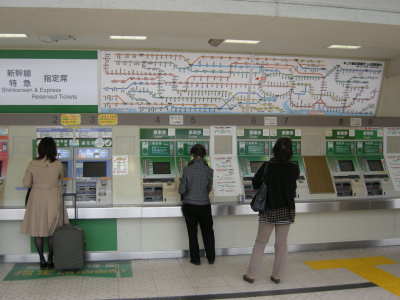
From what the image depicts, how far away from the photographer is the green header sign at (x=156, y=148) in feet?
17.5

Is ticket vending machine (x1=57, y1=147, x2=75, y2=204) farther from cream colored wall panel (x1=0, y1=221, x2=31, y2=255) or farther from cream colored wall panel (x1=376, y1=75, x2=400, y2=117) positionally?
cream colored wall panel (x1=376, y1=75, x2=400, y2=117)

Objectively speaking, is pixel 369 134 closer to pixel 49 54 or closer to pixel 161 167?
pixel 161 167

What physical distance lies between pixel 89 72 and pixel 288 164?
2721mm

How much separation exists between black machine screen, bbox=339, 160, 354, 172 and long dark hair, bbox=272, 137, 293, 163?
1994 millimetres

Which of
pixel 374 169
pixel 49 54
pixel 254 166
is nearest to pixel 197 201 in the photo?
pixel 254 166

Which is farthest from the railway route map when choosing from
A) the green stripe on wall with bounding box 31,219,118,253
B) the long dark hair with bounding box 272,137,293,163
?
the long dark hair with bounding box 272,137,293,163

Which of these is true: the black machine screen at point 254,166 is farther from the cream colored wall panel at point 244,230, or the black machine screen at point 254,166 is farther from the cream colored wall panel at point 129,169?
the cream colored wall panel at point 129,169

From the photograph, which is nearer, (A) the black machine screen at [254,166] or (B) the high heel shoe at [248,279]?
(B) the high heel shoe at [248,279]

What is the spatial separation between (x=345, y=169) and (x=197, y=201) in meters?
2.32

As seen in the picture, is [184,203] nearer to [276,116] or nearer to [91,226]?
[91,226]

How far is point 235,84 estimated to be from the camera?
18.3 ft

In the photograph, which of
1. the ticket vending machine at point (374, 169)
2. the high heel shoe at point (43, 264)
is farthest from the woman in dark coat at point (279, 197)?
the high heel shoe at point (43, 264)

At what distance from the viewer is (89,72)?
5223mm

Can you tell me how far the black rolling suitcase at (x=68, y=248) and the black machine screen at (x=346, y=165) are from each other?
141 inches
